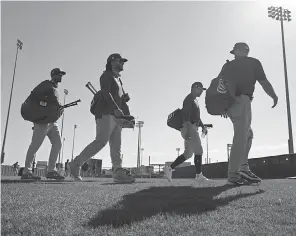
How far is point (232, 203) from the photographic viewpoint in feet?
9.65

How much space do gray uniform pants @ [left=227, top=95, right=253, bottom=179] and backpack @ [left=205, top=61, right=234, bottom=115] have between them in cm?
14

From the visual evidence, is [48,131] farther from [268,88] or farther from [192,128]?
[268,88]

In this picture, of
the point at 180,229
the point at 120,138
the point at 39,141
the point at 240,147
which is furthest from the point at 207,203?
the point at 39,141

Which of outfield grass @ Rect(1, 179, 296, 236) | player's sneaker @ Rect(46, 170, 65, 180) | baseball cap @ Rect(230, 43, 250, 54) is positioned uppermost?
baseball cap @ Rect(230, 43, 250, 54)

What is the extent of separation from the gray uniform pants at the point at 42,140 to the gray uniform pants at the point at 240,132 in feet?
13.2

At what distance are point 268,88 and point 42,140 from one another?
4700mm

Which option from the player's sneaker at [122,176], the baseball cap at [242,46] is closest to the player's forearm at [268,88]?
the baseball cap at [242,46]

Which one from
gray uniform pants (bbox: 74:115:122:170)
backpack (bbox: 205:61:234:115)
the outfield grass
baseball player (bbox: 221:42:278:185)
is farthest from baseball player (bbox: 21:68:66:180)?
baseball player (bbox: 221:42:278:185)

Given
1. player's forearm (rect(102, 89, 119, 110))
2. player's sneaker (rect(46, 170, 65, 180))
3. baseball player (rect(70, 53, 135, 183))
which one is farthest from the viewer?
player's sneaker (rect(46, 170, 65, 180))

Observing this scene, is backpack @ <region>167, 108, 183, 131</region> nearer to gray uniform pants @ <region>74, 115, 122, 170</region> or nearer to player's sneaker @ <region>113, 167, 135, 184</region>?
gray uniform pants @ <region>74, 115, 122, 170</region>

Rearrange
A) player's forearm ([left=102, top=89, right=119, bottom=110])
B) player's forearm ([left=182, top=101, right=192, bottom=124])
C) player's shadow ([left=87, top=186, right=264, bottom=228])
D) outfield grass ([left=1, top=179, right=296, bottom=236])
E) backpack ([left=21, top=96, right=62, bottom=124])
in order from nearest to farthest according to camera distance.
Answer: outfield grass ([left=1, top=179, right=296, bottom=236]), player's shadow ([left=87, top=186, right=264, bottom=228]), player's forearm ([left=102, top=89, right=119, bottom=110]), backpack ([left=21, top=96, right=62, bottom=124]), player's forearm ([left=182, top=101, right=192, bottom=124])

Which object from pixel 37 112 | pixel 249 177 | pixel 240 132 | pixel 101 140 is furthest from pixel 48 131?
pixel 249 177

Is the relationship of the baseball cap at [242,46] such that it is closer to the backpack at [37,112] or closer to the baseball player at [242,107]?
the baseball player at [242,107]

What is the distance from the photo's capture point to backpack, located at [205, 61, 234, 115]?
4.91m
